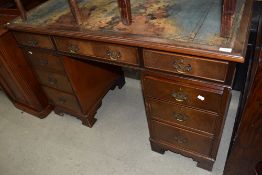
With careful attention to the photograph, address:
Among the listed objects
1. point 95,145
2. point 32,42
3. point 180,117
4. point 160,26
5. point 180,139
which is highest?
point 160,26

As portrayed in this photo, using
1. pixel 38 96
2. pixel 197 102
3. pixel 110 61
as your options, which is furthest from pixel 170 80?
pixel 38 96

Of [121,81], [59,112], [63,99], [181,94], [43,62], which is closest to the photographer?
[181,94]

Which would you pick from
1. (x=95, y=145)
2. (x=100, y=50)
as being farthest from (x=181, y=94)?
(x=95, y=145)

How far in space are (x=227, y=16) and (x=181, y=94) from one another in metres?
0.41

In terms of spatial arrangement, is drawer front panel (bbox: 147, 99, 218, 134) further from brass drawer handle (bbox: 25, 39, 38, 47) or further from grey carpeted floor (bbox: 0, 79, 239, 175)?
brass drawer handle (bbox: 25, 39, 38, 47)

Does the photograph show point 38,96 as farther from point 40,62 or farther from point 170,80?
point 170,80

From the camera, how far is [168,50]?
960mm

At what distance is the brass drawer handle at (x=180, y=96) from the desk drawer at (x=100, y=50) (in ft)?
0.82

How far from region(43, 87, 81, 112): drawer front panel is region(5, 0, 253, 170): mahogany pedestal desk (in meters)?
0.30

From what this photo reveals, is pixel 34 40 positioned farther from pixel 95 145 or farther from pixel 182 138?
pixel 182 138

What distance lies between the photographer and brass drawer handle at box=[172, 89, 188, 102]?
111 centimetres

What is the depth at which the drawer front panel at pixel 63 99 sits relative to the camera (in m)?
1.74

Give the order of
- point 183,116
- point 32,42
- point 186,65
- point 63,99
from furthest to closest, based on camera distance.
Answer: point 63,99 → point 32,42 → point 183,116 → point 186,65

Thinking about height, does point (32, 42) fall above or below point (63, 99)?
above
